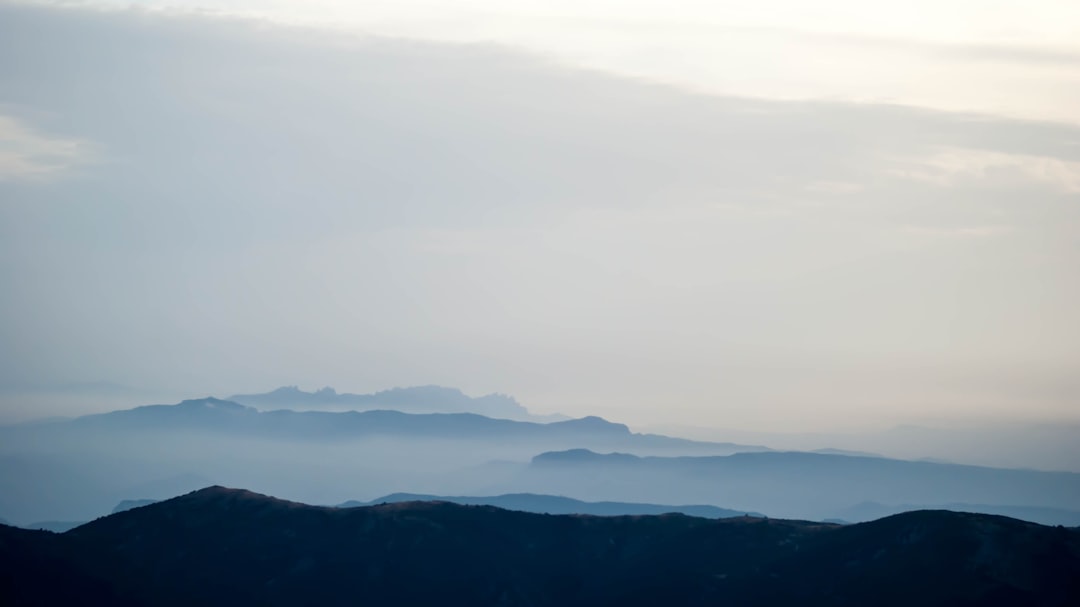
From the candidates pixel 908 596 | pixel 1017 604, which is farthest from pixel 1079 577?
pixel 908 596

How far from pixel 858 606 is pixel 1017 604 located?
22.0 meters

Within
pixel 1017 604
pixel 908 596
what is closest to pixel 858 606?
pixel 908 596

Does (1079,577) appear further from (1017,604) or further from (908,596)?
(908,596)

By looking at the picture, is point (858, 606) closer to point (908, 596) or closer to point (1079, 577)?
point (908, 596)

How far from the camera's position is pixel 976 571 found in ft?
652

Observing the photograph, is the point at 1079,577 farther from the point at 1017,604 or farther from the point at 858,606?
the point at 858,606

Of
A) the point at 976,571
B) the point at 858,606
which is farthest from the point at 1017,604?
the point at 858,606

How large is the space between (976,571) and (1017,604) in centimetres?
834

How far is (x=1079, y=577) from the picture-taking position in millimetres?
197000

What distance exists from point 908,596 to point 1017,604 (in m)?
15.0

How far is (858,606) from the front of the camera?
654ft

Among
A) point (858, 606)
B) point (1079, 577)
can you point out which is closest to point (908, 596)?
point (858, 606)

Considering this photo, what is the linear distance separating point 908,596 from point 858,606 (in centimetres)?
730

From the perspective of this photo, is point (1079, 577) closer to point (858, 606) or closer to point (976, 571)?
point (976, 571)
